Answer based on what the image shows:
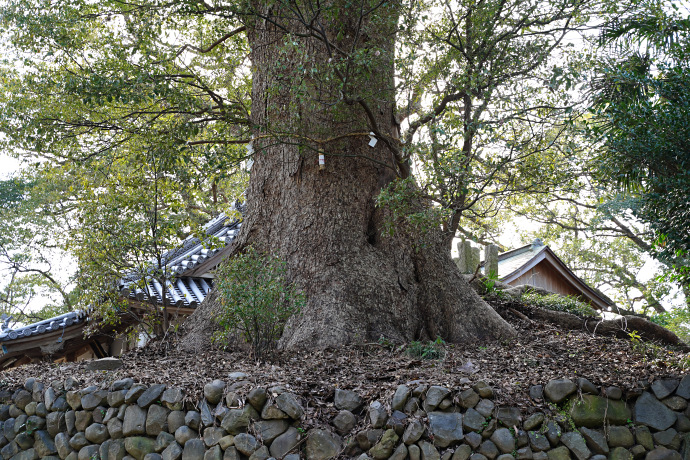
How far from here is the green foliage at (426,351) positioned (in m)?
6.13

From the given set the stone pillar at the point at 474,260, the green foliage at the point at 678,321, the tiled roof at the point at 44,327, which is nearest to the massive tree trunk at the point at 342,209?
the tiled roof at the point at 44,327

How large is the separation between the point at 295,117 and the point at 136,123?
3901mm

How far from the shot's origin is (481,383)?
4586 mm

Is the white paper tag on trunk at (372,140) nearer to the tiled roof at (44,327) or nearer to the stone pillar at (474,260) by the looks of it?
the stone pillar at (474,260)

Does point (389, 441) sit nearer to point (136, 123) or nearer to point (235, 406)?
point (235, 406)

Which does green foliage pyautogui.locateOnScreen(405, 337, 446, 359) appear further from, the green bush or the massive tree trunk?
the green bush

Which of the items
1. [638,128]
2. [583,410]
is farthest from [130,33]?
[583,410]

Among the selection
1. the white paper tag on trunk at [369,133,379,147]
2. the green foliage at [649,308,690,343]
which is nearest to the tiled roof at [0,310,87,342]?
the white paper tag on trunk at [369,133,379,147]

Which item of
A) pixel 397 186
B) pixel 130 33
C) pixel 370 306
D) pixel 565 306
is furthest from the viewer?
pixel 565 306

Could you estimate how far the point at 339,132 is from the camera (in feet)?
25.4

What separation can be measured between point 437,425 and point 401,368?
40.2 inches

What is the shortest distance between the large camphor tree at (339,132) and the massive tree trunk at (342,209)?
21 millimetres

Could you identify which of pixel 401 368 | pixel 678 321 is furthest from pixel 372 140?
pixel 678 321

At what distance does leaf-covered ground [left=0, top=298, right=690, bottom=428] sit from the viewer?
476 centimetres
